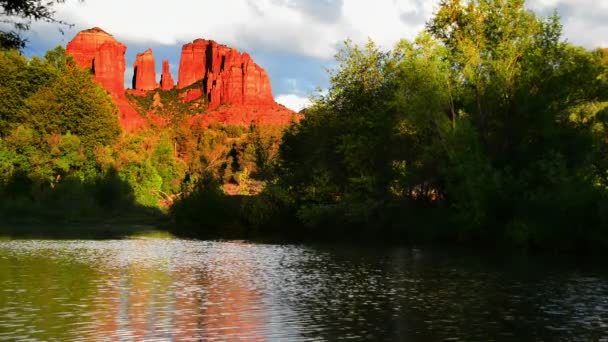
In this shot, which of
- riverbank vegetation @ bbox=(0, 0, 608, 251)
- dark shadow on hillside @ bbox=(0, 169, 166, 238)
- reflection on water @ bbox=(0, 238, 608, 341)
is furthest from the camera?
dark shadow on hillside @ bbox=(0, 169, 166, 238)

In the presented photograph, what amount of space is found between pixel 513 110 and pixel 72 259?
98.3 feet

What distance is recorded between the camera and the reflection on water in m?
18.6

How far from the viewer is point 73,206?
77.7 metres

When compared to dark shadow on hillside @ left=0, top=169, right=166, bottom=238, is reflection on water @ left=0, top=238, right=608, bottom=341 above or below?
below

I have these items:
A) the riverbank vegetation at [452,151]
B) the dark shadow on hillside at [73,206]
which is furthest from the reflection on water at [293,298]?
the dark shadow on hillside at [73,206]

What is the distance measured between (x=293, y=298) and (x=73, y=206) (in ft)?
191

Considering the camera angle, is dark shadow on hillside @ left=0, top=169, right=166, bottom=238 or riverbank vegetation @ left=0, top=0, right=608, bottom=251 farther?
dark shadow on hillside @ left=0, top=169, right=166, bottom=238

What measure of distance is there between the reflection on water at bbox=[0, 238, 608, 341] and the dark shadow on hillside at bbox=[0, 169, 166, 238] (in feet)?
110

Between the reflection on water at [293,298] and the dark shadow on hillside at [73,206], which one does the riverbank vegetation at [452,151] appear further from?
the dark shadow on hillside at [73,206]

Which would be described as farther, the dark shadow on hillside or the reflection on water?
the dark shadow on hillside

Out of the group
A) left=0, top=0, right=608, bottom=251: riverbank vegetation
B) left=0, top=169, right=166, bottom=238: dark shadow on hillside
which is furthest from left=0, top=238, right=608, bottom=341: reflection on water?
left=0, top=169, right=166, bottom=238: dark shadow on hillside

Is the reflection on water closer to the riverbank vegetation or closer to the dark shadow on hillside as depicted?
the riverbank vegetation

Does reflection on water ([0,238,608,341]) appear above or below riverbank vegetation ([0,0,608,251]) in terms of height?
below

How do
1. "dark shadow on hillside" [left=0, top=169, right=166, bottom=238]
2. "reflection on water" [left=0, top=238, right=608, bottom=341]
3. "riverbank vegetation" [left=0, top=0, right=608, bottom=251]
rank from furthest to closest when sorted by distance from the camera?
"dark shadow on hillside" [left=0, top=169, right=166, bottom=238]
"riverbank vegetation" [left=0, top=0, right=608, bottom=251]
"reflection on water" [left=0, top=238, right=608, bottom=341]
